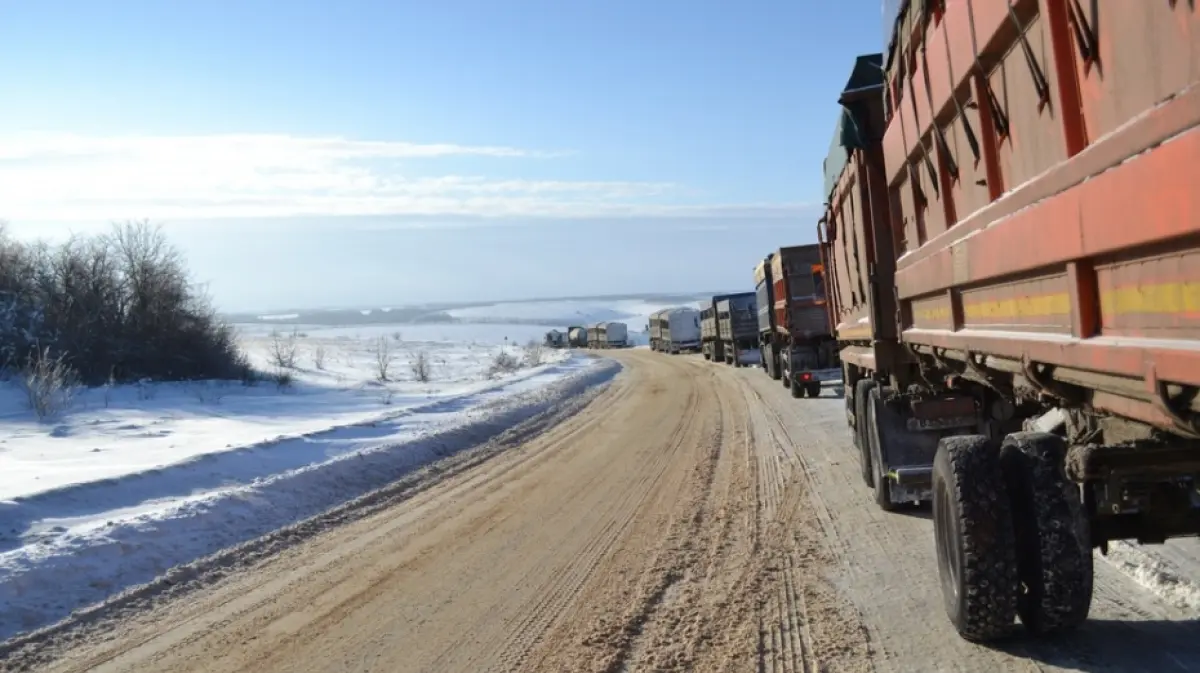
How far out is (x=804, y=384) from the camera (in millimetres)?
22516

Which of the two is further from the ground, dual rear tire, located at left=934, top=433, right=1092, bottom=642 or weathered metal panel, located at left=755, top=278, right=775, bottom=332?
weathered metal panel, located at left=755, top=278, right=775, bottom=332

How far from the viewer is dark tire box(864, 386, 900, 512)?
897cm

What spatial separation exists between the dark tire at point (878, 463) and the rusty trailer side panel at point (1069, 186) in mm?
2900

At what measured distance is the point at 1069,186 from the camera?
11.2 feet

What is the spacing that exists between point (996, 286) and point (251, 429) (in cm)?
1700

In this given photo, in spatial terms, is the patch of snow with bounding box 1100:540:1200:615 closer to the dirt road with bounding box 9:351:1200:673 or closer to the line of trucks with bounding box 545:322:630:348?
the dirt road with bounding box 9:351:1200:673

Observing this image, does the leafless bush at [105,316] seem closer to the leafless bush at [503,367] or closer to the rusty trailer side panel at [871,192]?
the leafless bush at [503,367]

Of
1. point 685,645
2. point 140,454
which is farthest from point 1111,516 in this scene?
point 140,454

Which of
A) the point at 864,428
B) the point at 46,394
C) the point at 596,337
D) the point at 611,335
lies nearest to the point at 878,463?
the point at 864,428

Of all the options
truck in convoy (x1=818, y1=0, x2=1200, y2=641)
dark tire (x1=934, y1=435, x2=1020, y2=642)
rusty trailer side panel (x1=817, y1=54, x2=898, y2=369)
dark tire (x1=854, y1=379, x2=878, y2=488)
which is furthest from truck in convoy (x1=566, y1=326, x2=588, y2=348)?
dark tire (x1=934, y1=435, x2=1020, y2=642)

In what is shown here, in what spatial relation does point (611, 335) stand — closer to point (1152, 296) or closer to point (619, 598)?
point (619, 598)

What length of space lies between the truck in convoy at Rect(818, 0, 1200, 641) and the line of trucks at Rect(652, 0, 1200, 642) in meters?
0.01

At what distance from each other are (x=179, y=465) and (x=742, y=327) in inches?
1127

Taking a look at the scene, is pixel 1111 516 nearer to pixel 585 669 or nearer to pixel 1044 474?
pixel 1044 474
